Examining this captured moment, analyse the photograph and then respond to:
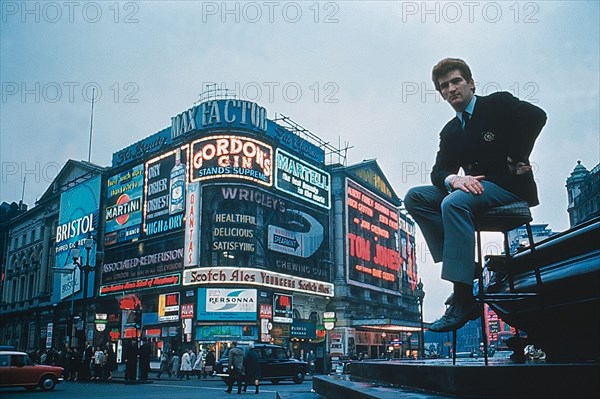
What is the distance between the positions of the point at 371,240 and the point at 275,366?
32.6m

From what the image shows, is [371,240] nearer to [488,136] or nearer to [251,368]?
[251,368]

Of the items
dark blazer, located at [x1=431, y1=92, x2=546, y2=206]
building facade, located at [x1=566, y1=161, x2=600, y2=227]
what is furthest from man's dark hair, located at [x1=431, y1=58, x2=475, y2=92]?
building facade, located at [x1=566, y1=161, x2=600, y2=227]

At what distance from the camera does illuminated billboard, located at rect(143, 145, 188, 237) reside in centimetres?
4234

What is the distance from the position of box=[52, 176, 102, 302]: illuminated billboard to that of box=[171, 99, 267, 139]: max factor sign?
13970 millimetres

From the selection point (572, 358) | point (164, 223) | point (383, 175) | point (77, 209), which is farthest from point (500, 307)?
point (383, 175)

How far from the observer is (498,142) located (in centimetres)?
348

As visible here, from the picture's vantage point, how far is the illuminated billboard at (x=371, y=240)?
52.8m

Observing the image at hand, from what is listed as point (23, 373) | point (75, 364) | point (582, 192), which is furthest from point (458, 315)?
point (582, 192)

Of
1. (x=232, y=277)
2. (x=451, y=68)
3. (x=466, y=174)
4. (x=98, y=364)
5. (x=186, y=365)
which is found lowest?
(x=186, y=365)

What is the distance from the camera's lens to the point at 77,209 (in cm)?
5484

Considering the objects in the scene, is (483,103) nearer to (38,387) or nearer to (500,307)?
(500,307)

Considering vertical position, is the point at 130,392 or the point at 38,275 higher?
the point at 38,275

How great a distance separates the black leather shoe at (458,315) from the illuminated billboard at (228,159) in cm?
Result: 3727

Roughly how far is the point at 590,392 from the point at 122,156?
5262 cm
